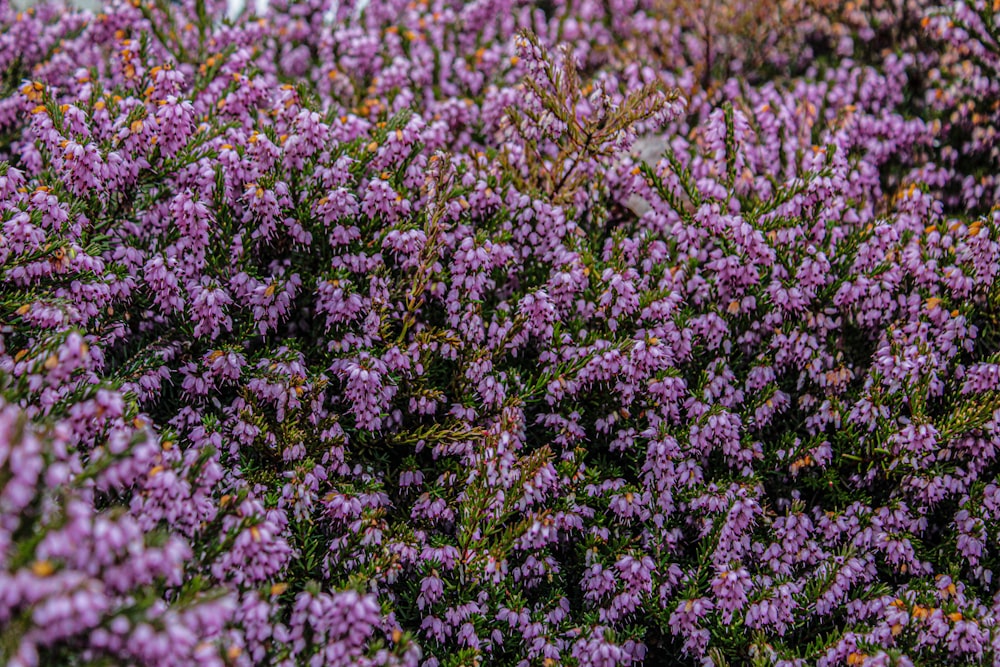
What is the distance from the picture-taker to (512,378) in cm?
520

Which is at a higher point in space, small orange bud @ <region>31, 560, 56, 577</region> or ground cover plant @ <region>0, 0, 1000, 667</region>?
ground cover plant @ <region>0, 0, 1000, 667</region>

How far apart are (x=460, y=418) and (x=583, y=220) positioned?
2299mm

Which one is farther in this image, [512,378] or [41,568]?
[512,378]

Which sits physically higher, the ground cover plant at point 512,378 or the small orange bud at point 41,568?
the ground cover plant at point 512,378

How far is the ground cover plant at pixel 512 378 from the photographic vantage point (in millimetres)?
4324

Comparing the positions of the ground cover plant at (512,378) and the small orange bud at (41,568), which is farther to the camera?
the ground cover plant at (512,378)

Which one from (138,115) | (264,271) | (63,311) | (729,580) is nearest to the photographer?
(63,311)

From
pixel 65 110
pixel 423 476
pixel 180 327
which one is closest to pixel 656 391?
pixel 423 476

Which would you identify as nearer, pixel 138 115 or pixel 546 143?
pixel 138 115

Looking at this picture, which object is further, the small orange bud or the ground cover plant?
the ground cover plant

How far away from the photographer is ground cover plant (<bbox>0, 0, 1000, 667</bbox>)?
4.32 meters

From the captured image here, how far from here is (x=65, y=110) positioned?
5027mm

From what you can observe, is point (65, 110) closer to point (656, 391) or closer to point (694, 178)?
point (656, 391)

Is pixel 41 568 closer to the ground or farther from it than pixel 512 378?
closer to the ground
